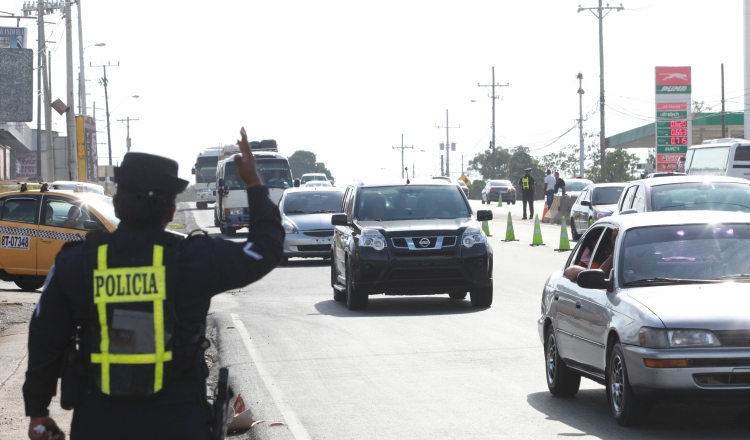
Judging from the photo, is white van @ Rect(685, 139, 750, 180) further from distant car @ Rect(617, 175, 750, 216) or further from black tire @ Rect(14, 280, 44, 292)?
black tire @ Rect(14, 280, 44, 292)

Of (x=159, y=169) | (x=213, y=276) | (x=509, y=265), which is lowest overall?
(x=509, y=265)

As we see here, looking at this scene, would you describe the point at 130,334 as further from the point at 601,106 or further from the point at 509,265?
the point at 601,106

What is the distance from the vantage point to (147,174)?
4.04 meters

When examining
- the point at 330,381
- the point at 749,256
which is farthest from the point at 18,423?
the point at 749,256

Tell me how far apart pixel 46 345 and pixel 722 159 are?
1180 inches

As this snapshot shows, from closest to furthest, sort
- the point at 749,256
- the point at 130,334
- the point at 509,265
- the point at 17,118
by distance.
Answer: the point at 130,334 → the point at 749,256 → the point at 509,265 → the point at 17,118

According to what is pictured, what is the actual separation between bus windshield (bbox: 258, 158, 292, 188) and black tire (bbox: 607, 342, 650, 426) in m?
31.4

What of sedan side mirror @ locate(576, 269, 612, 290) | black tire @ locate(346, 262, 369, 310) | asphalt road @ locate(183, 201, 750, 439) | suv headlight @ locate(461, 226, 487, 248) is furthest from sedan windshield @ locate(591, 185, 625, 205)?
sedan side mirror @ locate(576, 269, 612, 290)

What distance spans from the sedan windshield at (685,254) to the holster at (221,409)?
4.75 meters

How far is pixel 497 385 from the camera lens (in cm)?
975

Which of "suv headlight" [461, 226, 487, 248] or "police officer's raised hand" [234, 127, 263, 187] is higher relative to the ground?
"police officer's raised hand" [234, 127, 263, 187]

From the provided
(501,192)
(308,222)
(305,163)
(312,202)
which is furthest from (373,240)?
(305,163)

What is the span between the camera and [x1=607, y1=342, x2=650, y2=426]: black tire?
7637 millimetres

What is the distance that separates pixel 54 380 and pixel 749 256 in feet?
19.1
